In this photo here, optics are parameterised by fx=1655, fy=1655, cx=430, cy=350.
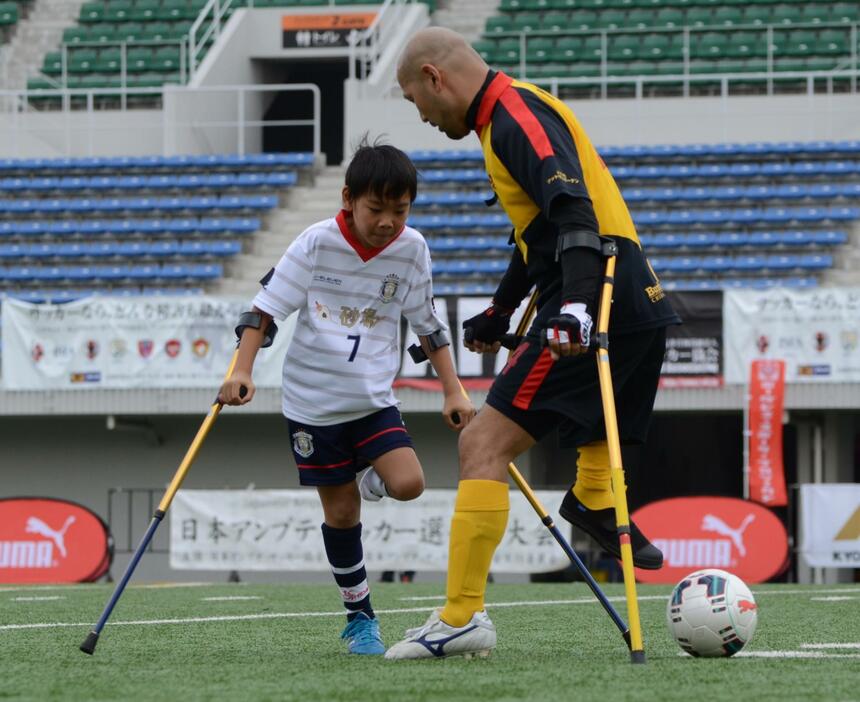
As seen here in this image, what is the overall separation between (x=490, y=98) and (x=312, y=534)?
9500mm

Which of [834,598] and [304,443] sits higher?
[304,443]

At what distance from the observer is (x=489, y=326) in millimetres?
5309

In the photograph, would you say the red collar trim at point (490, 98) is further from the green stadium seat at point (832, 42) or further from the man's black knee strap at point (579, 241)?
the green stadium seat at point (832, 42)

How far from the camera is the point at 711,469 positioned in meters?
20.7

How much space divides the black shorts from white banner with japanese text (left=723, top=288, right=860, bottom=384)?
10.5 metres

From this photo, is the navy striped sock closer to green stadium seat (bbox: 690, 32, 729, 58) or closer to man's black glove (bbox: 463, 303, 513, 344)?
man's black glove (bbox: 463, 303, 513, 344)

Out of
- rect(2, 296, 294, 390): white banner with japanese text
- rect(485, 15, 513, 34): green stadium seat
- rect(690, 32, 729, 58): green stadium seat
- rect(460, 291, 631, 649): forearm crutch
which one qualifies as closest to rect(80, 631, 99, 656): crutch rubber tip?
rect(460, 291, 631, 649): forearm crutch

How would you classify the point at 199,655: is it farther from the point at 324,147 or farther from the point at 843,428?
the point at 324,147

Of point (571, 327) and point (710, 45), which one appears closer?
point (571, 327)

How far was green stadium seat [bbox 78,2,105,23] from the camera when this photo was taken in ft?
80.1

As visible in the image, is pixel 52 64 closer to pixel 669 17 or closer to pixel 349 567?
pixel 669 17

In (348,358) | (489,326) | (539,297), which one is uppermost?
(539,297)

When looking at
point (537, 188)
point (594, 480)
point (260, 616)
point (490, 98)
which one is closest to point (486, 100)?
point (490, 98)

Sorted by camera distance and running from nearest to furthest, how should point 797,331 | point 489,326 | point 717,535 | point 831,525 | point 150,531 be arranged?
point 150,531 → point 489,326 → point 717,535 → point 831,525 → point 797,331
